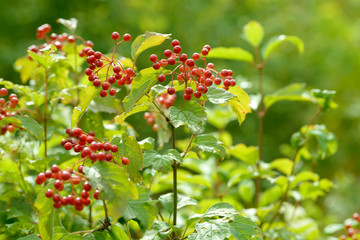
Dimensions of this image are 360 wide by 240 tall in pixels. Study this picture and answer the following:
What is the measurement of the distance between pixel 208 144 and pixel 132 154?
192 mm

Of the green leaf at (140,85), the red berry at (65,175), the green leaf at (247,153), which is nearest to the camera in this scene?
the red berry at (65,175)

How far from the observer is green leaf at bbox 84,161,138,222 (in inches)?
26.3

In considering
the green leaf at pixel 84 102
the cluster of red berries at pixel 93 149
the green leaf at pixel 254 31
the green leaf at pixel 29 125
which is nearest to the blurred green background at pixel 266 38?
the green leaf at pixel 254 31

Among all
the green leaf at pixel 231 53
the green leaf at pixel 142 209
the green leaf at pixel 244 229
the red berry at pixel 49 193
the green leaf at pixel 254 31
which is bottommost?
the green leaf at pixel 244 229

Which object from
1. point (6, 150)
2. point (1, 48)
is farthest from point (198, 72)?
point (1, 48)

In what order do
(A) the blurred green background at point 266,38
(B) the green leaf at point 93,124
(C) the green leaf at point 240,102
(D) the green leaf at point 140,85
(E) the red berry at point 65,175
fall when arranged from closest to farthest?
1. (E) the red berry at point 65,175
2. (D) the green leaf at point 140,85
3. (C) the green leaf at point 240,102
4. (B) the green leaf at point 93,124
5. (A) the blurred green background at point 266,38

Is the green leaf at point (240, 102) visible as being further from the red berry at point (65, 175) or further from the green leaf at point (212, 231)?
the red berry at point (65, 175)

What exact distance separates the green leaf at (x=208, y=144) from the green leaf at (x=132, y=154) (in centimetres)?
15

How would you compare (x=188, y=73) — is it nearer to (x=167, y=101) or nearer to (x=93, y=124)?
(x=167, y=101)

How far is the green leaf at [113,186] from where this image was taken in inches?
26.3

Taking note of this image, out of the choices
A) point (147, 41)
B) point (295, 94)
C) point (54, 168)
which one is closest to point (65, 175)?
point (54, 168)

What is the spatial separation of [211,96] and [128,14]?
11.4 ft

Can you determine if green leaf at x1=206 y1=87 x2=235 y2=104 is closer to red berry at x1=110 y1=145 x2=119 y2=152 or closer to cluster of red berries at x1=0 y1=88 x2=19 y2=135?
red berry at x1=110 y1=145 x2=119 y2=152

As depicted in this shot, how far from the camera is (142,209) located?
2.75 ft
